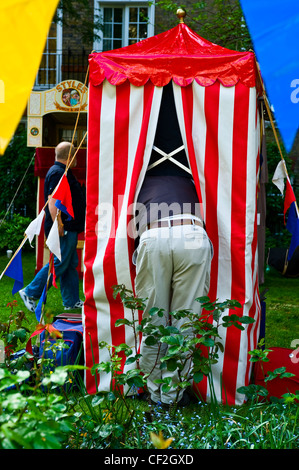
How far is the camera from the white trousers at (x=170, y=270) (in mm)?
3145

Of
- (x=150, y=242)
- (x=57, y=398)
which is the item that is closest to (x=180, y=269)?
(x=150, y=242)

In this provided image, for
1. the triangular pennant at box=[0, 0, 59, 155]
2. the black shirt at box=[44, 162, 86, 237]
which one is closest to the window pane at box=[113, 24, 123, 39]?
the black shirt at box=[44, 162, 86, 237]

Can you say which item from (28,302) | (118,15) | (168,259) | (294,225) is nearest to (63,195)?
(168,259)

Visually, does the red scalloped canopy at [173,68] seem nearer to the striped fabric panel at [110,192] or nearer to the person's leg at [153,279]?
the striped fabric panel at [110,192]

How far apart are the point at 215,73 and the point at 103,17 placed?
9.95 m

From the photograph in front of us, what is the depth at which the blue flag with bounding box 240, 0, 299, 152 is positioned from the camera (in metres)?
3.25

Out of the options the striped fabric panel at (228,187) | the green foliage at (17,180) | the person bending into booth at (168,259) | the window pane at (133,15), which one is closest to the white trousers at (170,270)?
the person bending into booth at (168,259)

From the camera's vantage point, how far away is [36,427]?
1.62m

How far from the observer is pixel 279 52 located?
11.2 ft

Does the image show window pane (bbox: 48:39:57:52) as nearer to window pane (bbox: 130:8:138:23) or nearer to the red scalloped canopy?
window pane (bbox: 130:8:138:23)

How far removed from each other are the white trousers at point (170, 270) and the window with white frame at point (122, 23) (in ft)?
33.3

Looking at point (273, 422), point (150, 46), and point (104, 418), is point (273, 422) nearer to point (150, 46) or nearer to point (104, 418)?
point (104, 418)

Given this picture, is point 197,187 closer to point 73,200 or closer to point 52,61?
point 73,200

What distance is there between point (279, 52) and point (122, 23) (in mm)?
9920
